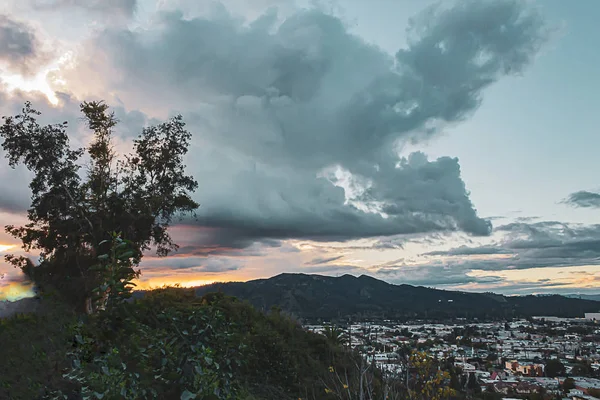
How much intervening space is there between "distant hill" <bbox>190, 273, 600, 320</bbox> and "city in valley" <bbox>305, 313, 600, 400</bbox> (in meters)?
11.0

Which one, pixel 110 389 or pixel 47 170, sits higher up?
pixel 47 170

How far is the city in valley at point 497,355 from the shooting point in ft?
16.5

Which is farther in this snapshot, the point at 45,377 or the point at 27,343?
the point at 27,343

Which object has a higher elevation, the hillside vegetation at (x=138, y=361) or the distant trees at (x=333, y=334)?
the hillside vegetation at (x=138, y=361)

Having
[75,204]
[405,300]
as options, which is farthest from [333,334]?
[405,300]

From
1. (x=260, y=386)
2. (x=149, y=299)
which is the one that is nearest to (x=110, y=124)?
(x=149, y=299)

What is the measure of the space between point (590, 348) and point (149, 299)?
3266 cm

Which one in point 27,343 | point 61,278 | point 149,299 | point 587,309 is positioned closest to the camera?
point 27,343

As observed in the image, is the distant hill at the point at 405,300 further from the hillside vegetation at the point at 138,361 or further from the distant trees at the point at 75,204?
the hillside vegetation at the point at 138,361

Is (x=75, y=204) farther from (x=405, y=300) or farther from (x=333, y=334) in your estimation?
(x=405, y=300)

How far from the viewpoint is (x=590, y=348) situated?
32.3m

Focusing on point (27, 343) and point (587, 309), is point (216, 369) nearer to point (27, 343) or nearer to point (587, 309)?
point (27, 343)

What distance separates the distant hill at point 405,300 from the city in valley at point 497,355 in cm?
1100

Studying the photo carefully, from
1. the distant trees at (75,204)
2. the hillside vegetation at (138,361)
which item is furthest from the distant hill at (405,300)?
the hillside vegetation at (138,361)
